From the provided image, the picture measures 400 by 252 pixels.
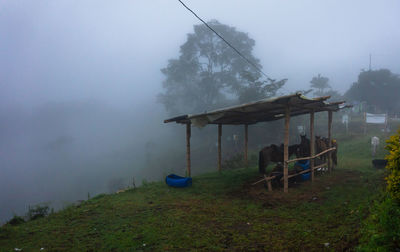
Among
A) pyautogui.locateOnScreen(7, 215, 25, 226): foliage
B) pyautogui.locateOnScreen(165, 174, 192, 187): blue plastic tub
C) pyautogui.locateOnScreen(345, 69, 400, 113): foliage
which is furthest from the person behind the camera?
pyautogui.locateOnScreen(345, 69, 400, 113): foliage

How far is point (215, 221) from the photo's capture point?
18.1ft

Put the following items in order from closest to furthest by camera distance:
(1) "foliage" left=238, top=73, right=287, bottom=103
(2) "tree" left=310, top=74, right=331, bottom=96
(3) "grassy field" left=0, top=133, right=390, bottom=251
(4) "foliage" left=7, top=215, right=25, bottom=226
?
1. (3) "grassy field" left=0, top=133, right=390, bottom=251
2. (4) "foliage" left=7, top=215, right=25, bottom=226
3. (1) "foliage" left=238, top=73, right=287, bottom=103
4. (2) "tree" left=310, top=74, right=331, bottom=96

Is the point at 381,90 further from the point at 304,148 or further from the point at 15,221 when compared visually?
the point at 15,221

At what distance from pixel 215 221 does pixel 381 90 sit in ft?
135

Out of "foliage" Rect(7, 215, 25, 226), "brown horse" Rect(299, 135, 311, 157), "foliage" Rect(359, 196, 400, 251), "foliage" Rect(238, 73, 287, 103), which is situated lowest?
"foliage" Rect(7, 215, 25, 226)

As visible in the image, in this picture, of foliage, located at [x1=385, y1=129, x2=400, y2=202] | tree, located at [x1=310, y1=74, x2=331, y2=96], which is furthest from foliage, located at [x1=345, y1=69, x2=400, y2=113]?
foliage, located at [x1=385, y1=129, x2=400, y2=202]

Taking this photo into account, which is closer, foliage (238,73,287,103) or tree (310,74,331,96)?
foliage (238,73,287,103)

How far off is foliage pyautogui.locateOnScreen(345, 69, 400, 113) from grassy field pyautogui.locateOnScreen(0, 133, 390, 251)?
34635 mm

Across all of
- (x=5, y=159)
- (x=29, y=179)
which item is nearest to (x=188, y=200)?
(x=29, y=179)

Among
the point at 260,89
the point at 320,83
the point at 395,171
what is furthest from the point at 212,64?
the point at 395,171

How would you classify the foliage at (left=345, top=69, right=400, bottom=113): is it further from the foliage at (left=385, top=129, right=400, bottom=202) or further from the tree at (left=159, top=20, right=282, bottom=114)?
the foliage at (left=385, top=129, right=400, bottom=202)

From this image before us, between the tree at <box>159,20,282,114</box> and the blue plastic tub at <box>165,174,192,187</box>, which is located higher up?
the tree at <box>159,20,282,114</box>

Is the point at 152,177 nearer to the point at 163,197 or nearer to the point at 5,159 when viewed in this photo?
the point at 163,197

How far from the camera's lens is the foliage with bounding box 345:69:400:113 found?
35.1 meters
